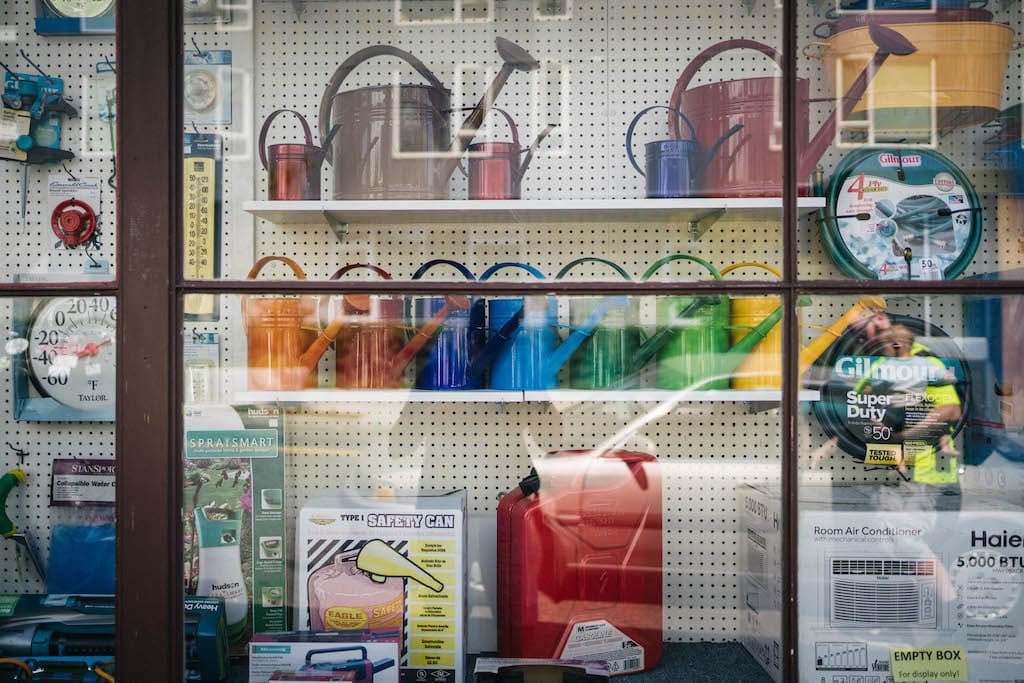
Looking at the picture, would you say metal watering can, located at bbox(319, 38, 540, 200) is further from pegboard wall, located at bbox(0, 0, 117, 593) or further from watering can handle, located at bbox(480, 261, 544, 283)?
pegboard wall, located at bbox(0, 0, 117, 593)

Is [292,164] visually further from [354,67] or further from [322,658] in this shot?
[322,658]

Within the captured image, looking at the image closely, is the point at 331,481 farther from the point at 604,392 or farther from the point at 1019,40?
the point at 1019,40

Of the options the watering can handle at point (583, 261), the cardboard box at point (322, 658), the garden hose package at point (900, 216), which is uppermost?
the garden hose package at point (900, 216)

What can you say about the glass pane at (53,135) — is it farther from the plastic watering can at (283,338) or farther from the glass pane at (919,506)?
the glass pane at (919,506)

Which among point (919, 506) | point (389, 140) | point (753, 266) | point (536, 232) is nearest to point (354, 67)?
point (389, 140)

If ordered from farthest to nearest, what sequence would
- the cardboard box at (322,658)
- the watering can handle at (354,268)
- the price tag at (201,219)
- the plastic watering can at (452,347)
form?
the watering can handle at (354,268)
the plastic watering can at (452,347)
the cardboard box at (322,658)
the price tag at (201,219)

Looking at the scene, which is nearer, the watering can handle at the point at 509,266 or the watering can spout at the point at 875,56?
the watering can spout at the point at 875,56

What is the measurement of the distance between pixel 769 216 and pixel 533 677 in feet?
3.63

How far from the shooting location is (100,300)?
5.53 feet

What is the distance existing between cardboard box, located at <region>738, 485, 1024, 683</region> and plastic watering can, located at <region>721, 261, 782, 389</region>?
248 mm

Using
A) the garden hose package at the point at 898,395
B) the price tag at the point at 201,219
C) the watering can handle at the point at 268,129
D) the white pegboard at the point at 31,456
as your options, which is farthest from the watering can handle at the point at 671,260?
the white pegboard at the point at 31,456

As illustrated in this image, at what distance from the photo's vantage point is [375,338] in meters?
1.91

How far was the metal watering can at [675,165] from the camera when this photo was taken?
1.91 m

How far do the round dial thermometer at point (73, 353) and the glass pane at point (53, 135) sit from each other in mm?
109
